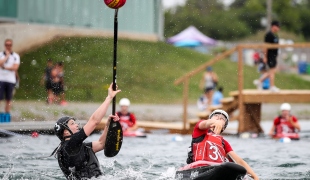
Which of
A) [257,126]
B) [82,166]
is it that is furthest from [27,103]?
[82,166]

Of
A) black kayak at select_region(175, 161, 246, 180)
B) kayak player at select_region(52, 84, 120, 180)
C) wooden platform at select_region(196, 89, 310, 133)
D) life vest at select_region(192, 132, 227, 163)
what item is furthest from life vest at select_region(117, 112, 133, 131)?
black kayak at select_region(175, 161, 246, 180)

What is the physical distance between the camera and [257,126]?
2009 centimetres

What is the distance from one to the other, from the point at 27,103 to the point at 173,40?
22543 millimetres

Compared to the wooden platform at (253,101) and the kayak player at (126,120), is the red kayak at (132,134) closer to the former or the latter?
the kayak player at (126,120)

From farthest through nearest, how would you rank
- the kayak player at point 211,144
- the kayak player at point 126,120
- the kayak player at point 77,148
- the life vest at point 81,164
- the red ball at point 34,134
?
the kayak player at point 126,120 < the red ball at point 34,134 < the life vest at point 81,164 < the kayak player at point 77,148 < the kayak player at point 211,144

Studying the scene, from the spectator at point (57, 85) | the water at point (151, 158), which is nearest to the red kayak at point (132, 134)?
the water at point (151, 158)

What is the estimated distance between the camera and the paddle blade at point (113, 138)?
412 inches

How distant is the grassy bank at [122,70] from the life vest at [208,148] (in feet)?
56.0

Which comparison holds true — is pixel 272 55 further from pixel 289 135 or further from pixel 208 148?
pixel 208 148

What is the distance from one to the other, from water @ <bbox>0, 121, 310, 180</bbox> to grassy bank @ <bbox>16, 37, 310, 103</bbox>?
959cm

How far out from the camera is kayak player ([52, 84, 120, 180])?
10.1 metres

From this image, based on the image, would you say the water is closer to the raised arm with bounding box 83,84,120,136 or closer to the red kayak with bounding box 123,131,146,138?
the red kayak with bounding box 123,131,146,138

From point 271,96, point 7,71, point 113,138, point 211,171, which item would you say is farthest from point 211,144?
point 271,96

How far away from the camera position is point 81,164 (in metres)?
10.3
